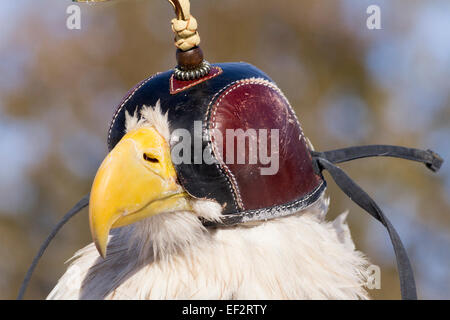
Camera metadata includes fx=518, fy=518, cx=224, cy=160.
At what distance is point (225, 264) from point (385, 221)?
0.48m

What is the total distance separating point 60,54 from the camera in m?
4.11

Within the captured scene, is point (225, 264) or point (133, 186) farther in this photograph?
point (225, 264)

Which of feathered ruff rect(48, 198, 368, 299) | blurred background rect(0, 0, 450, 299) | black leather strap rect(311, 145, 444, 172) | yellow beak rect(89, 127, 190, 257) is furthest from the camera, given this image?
blurred background rect(0, 0, 450, 299)

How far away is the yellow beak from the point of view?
47.8 inches

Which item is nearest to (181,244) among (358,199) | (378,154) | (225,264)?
(225,264)

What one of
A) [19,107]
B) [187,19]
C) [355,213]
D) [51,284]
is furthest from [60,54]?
[187,19]

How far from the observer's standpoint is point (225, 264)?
4.44 feet

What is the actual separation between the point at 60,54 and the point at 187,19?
3053 mm

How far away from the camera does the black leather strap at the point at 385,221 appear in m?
1.38

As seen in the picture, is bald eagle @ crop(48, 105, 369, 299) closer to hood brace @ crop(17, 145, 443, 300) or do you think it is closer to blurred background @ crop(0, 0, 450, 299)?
hood brace @ crop(17, 145, 443, 300)

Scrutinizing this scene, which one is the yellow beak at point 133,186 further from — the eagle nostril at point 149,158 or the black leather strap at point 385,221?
the black leather strap at point 385,221

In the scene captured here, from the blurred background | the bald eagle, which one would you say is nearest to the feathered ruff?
the bald eagle

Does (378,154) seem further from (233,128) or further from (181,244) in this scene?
(181,244)

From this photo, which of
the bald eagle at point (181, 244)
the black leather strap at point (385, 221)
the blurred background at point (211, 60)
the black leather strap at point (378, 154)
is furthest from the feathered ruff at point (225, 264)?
the blurred background at point (211, 60)
